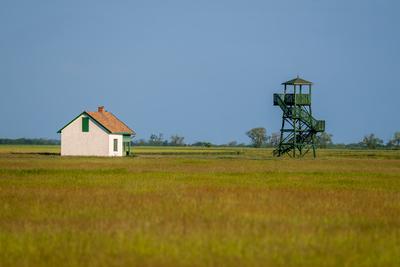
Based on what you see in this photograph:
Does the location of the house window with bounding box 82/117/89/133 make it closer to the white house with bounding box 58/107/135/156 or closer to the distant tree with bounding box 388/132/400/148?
the white house with bounding box 58/107/135/156

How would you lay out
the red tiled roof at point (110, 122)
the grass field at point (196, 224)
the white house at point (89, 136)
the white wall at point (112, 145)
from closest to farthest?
the grass field at point (196, 224) < the white house at point (89, 136) < the white wall at point (112, 145) < the red tiled roof at point (110, 122)

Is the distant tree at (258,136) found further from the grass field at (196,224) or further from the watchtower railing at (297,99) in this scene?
the grass field at (196,224)

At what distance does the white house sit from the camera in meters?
68.8

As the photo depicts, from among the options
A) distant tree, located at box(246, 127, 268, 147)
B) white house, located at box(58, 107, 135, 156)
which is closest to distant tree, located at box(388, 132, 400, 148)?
distant tree, located at box(246, 127, 268, 147)

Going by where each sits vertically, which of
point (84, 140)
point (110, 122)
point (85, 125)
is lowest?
point (84, 140)

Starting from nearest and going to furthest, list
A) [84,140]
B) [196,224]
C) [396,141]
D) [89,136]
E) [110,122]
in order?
[196,224]
[89,136]
[84,140]
[110,122]
[396,141]

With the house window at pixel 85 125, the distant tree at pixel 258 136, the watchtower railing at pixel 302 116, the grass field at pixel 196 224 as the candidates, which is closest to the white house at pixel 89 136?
the house window at pixel 85 125

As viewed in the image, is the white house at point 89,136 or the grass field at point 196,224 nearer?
the grass field at point 196,224

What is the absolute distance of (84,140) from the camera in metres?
→ 69.3

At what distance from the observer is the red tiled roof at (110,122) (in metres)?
69.2

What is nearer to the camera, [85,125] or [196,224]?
[196,224]

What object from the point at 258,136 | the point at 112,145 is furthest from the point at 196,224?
the point at 258,136

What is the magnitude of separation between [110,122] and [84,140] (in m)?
3.66

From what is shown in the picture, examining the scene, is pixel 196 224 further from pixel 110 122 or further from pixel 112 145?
pixel 110 122
